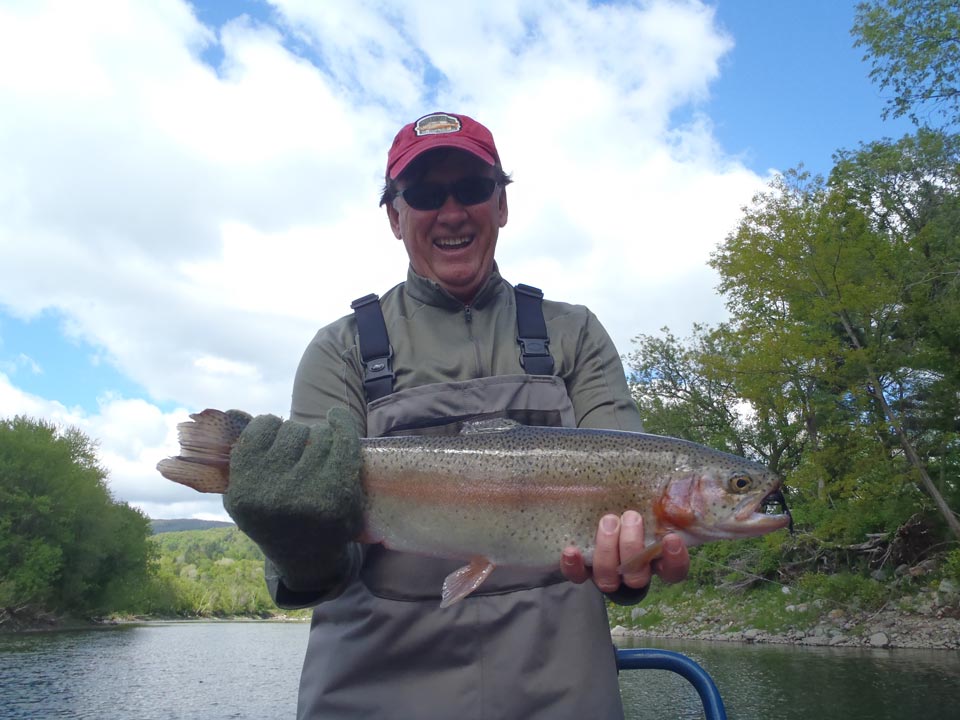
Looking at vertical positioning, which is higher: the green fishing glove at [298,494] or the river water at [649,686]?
the green fishing glove at [298,494]

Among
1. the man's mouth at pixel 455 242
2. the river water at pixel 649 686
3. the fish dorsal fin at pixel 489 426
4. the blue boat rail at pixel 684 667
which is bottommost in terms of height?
the river water at pixel 649 686

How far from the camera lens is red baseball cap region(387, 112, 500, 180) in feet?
11.3

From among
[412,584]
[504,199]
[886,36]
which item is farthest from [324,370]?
[886,36]

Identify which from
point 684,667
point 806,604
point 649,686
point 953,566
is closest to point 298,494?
point 684,667

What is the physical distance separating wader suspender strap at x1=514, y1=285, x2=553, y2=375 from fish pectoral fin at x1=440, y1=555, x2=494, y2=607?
2.75 feet

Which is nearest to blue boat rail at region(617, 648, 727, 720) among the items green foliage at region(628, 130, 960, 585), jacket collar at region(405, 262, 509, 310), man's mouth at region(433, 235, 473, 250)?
jacket collar at region(405, 262, 509, 310)

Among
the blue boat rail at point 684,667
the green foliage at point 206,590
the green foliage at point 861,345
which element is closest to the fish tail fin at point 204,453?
the blue boat rail at point 684,667

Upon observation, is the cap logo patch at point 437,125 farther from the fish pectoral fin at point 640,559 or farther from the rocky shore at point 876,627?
the rocky shore at point 876,627

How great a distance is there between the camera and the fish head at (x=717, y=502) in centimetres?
298

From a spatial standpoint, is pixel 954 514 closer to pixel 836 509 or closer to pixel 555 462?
pixel 836 509

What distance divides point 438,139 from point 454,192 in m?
0.24

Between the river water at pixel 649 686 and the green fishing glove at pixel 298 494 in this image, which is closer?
the green fishing glove at pixel 298 494

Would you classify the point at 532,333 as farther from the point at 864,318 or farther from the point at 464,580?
the point at 864,318

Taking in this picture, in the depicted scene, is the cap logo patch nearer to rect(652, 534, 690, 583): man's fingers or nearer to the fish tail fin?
the fish tail fin
